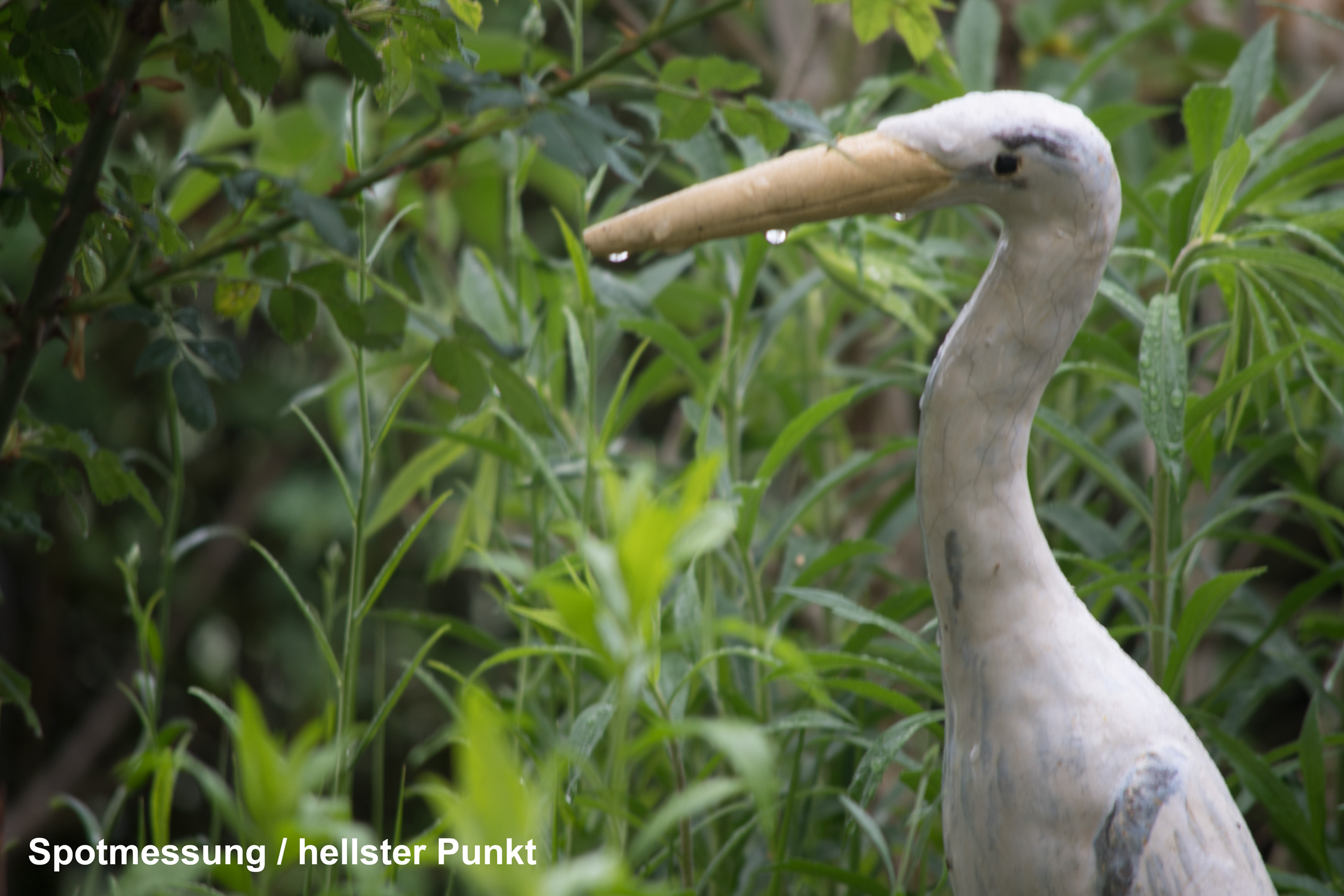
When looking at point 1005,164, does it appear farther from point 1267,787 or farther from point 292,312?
point 1267,787

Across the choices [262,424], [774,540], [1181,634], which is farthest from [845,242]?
[262,424]

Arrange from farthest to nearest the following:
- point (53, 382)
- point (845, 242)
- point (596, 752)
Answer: point (53, 382) < point (596, 752) < point (845, 242)

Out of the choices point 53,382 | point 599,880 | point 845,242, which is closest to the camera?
point 599,880

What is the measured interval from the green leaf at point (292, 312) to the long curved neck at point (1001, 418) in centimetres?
33

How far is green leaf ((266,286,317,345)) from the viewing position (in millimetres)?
580

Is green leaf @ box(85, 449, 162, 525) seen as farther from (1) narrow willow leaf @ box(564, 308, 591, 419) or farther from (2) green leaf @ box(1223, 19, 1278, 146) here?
(2) green leaf @ box(1223, 19, 1278, 146)

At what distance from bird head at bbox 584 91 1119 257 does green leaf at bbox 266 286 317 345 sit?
0.51 feet

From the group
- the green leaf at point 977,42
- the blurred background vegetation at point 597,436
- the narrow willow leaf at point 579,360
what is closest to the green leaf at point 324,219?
the blurred background vegetation at point 597,436

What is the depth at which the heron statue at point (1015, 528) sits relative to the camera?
1.78 ft

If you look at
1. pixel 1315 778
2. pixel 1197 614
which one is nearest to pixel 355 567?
A: pixel 1197 614

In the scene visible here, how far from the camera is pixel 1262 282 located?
738 millimetres

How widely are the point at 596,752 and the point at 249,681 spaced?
1156 mm

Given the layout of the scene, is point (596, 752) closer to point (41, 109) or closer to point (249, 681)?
point (41, 109)

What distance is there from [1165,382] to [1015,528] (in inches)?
7.1
